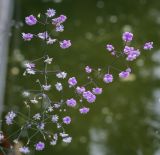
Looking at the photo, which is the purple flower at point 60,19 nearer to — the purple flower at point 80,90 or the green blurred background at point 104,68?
the purple flower at point 80,90

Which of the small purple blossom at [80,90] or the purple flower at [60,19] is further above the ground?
the purple flower at [60,19]

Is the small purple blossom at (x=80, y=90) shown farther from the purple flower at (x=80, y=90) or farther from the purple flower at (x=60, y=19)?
the purple flower at (x=60, y=19)

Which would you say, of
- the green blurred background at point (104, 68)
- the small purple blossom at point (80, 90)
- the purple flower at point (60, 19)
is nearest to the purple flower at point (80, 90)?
the small purple blossom at point (80, 90)

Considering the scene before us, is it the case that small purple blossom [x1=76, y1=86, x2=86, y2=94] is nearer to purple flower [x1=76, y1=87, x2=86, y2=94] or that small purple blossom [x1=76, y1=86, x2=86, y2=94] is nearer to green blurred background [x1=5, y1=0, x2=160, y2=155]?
purple flower [x1=76, y1=87, x2=86, y2=94]

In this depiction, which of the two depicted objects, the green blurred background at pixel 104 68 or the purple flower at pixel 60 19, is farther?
the green blurred background at pixel 104 68

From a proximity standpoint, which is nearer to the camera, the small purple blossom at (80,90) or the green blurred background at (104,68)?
the small purple blossom at (80,90)

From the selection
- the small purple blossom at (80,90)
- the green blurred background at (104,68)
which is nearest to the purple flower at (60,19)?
the small purple blossom at (80,90)

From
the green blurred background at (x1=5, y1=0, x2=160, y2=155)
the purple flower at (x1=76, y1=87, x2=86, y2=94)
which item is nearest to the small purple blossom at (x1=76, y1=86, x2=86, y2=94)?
the purple flower at (x1=76, y1=87, x2=86, y2=94)

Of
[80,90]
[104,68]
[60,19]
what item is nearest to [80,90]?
[80,90]

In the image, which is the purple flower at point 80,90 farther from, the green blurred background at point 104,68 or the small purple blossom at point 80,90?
the green blurred background at point 104,68
